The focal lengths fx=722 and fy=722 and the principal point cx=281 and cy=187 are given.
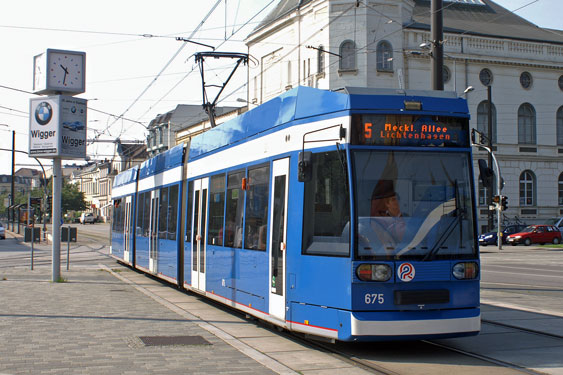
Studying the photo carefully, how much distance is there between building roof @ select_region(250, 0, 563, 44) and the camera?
164 feet

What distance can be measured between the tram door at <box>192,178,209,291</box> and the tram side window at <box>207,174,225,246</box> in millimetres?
382

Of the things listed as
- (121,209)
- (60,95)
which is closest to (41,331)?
(60,95)

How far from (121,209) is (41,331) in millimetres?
14570

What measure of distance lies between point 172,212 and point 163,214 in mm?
1162

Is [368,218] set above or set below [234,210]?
below

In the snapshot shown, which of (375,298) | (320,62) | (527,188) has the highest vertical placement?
(320,62)

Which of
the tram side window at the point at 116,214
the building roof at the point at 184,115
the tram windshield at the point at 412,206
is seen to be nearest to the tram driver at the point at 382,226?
the tram windshield at the point at 412,206

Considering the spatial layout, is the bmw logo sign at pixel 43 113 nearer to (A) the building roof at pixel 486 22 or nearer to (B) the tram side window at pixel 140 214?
(B) the tram side window at pixel 140 214

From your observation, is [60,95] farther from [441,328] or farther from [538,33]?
[538,33]

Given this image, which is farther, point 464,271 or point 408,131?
point 408,131

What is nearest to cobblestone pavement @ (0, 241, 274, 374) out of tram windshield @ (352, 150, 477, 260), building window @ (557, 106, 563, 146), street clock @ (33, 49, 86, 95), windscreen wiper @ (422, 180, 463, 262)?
tram windshield @ (352, 150, 477, 260)

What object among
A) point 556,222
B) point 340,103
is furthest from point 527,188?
point 340,103

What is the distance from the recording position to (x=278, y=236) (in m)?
9.55

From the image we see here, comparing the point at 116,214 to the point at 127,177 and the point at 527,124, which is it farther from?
the point at 527,124
